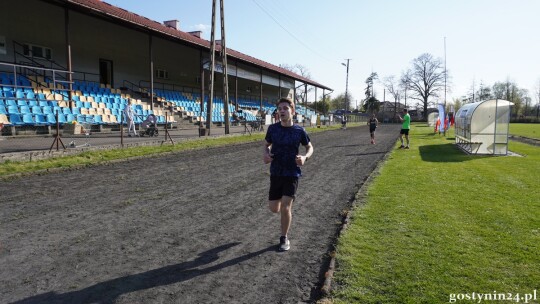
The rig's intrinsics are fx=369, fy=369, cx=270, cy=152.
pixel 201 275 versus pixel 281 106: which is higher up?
pixel 281 106

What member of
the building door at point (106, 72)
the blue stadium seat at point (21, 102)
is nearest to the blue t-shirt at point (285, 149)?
the blue stadium seat at point (21, 102)

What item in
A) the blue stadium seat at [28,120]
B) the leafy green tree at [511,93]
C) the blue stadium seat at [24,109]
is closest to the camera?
the blue stadium seat at [28,120]

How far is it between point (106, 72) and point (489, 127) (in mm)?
24746

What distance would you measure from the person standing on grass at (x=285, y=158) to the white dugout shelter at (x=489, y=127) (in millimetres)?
13826

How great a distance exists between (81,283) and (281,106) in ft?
9.25

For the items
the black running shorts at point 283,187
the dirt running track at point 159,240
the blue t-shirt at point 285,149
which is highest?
the blue t-shirt at point 285,149

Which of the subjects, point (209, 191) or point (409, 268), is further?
point (209, 191)

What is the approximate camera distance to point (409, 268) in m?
3.83

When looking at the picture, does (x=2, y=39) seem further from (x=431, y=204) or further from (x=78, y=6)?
(x=431, y=204)

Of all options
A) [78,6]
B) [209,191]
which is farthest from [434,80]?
[209,191]

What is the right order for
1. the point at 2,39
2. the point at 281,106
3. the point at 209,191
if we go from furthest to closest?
the point at 2,39
the point at 209,191
the point at 281,106

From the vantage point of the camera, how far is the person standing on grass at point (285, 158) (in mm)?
4488

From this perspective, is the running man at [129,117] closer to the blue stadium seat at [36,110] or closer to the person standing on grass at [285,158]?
the blue stadium seat at [36,110]

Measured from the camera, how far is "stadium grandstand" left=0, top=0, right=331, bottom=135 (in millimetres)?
17234
